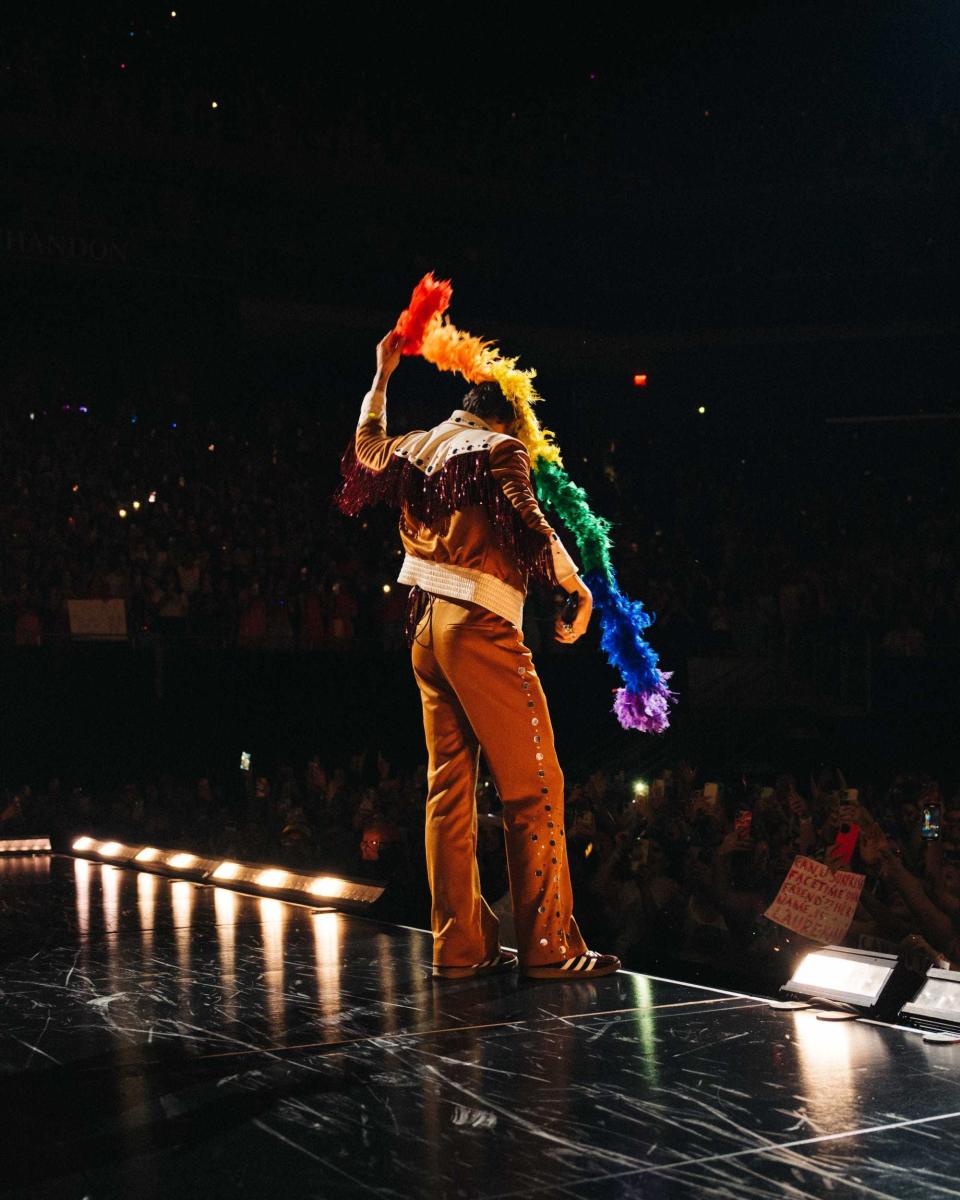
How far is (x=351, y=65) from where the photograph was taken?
18.4 m

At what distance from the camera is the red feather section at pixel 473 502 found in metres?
3.77

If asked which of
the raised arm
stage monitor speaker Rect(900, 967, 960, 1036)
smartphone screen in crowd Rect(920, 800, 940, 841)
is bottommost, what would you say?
smartphone screen in crowd Rect(920, 800, 940, 841)

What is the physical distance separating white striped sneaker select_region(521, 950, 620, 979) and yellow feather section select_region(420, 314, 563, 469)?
1.35m

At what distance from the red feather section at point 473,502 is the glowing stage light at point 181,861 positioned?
299cm

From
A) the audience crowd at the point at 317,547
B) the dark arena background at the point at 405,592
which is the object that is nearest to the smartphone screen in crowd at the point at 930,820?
the dark arena background at the point at 405,592

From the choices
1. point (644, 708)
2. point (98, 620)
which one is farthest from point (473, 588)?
point (98, 620)

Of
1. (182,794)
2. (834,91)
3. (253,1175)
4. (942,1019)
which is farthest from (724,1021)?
(834,91)

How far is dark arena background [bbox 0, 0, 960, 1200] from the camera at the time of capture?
2.67 m

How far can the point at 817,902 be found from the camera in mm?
3803

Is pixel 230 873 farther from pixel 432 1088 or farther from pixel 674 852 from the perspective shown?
pixel 432 1088

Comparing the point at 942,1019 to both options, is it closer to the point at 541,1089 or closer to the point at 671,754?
the point at 541,1089

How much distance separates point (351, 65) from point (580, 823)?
577 inches

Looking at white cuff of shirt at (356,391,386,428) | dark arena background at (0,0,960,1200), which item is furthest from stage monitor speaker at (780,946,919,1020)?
white cuff of shirt at (356,391,386,428)

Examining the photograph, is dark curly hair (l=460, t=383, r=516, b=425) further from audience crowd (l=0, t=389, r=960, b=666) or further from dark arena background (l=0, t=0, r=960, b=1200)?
audience crowd (l=0, t=389, r=960, b=666)
